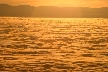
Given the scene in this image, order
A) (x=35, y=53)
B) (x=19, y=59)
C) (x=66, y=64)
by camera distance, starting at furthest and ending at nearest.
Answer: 1. (x=35, y=53)
2. (x=19, y=59)
3. (x=66, y=64)

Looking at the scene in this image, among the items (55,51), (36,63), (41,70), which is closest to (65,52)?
(55,51)

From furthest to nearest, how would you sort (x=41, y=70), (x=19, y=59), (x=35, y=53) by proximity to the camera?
1. (x=35, y=53)
2. (x=19, y=59)
3. (x=41, y=70)

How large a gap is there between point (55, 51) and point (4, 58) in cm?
884

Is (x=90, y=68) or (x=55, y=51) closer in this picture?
(x=90, y=68)

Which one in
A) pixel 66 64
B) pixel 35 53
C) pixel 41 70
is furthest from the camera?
pixel 35 53

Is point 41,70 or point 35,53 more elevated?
point 35,53

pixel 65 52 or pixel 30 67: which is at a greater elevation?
pixel 65 52

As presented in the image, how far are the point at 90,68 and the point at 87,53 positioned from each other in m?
9.77

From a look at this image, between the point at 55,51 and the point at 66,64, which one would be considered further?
the point at 55,51

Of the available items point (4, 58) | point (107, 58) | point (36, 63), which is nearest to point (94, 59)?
point (107, 58)

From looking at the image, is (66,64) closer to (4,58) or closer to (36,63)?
(36,63)

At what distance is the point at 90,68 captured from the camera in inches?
1225

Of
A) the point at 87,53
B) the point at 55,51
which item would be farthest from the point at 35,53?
the point at 87,53

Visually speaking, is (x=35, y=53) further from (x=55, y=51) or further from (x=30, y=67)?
(x=30, y=67)
